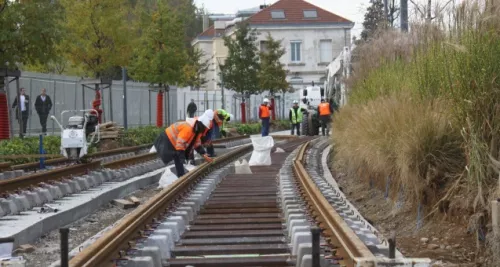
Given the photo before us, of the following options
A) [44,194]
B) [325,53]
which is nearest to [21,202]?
[44,194]

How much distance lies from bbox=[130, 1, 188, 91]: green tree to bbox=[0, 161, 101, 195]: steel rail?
23.7 metres

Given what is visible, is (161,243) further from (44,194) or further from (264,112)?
(264,112)

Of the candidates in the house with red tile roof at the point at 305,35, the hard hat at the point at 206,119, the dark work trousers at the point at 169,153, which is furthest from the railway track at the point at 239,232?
the house with red tile roof at the point at 305,35

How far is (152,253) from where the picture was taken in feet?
23.8

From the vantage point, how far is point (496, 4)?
8.45 m

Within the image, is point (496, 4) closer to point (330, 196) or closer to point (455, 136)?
point (455, 136)

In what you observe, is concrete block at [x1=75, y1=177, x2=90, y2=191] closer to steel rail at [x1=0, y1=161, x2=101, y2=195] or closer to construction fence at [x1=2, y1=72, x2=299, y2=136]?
steel rail at [x1=0, y1=161, x2=101, y2=195]

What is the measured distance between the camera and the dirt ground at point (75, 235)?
890 cm

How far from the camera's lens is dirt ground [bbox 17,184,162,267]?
29.2ft

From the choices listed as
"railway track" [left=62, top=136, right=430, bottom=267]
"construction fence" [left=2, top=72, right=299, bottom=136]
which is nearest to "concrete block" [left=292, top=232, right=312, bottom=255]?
"railway track" [left=62, top=136, right=430, bottom=267]

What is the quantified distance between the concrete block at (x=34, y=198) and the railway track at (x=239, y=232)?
1.97 m

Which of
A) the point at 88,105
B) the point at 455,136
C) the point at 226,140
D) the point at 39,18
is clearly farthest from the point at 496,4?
the point at 88,105

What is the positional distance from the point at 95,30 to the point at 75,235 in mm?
27677

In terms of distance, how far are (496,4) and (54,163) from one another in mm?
11428
